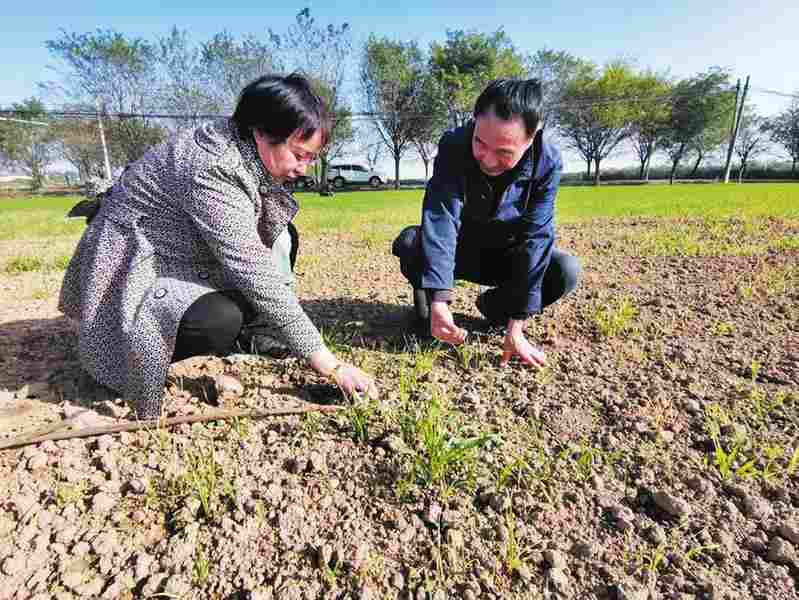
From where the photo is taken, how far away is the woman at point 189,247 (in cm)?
154

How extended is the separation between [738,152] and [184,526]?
6708cm

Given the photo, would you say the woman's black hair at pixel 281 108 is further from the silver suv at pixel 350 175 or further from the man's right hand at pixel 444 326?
the silver suv at pixel 350 175

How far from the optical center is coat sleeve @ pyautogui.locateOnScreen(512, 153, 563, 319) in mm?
2121

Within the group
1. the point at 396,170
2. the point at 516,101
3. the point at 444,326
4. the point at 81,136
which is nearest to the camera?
the point at 516,101

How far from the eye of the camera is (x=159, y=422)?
1.55 meters

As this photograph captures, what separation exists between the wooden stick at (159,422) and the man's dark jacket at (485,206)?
0.69 metres

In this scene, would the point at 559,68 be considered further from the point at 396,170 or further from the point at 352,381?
the point at 352,381

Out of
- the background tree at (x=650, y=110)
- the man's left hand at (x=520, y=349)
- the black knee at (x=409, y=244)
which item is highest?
the background tree at (x=650, y=110)

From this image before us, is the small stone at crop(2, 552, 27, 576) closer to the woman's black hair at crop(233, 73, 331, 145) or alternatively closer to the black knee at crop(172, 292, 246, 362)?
the black knee at crop(172, 292, 246, 362)

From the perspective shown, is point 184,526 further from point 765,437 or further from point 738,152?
point 738,152

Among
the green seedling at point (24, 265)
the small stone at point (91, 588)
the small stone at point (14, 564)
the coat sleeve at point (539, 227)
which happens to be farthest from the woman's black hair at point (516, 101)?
the green seedling at point (24, 265)

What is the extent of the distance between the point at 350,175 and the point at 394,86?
291 inches

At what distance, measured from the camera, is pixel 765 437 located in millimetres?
1541

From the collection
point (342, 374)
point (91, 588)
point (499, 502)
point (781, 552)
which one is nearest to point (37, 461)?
point (91, 588)
